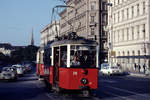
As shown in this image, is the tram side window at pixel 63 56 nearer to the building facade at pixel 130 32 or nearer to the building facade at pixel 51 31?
the building facade at pixel 51 31

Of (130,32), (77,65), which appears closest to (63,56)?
(77,65)

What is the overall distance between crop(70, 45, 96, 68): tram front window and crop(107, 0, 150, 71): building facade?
36.6 meters

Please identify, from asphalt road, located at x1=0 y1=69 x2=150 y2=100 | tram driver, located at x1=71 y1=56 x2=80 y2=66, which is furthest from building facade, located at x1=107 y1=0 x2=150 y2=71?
tram driver, located at x1=71 y1=56 x2=80 y2=66

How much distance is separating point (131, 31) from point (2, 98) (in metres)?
50.6

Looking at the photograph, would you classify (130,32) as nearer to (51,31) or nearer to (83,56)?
(51,31)

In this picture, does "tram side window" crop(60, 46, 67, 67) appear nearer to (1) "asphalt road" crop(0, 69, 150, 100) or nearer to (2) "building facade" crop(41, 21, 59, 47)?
(1) "asphalt road" crop(0, 69, 150, 100)

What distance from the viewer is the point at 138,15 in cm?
6178

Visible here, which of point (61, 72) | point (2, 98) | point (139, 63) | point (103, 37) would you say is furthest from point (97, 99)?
point (103, 37)

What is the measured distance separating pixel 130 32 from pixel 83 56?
4973 centimetres

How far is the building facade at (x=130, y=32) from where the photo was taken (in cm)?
5756

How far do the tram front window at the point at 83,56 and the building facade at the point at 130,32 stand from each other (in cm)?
3655

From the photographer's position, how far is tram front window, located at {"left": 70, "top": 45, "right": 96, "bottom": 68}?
54.7 feet

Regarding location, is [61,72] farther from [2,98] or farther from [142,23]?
[142,23]

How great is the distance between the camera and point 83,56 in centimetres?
1680
